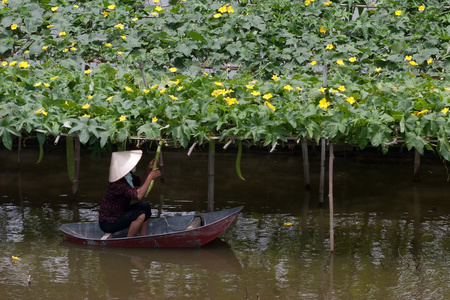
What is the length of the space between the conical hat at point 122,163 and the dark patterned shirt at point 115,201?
0.12 metres

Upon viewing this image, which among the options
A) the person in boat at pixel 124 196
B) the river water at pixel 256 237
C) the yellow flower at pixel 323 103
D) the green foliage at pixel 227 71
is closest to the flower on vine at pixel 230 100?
the green foliage at pixel 227 71

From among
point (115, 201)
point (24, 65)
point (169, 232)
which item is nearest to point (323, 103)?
point (169, 232)

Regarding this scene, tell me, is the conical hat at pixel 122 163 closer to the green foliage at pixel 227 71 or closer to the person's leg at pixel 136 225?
the green foliage at pixel 227 71

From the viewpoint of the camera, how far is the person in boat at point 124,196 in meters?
8.39

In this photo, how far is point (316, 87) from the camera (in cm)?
904

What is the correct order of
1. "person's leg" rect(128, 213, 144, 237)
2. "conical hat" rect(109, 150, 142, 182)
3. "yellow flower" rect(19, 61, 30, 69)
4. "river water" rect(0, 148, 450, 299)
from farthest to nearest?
"yellow flower" rect(19, 61, 30, 69) < "person's leg" rect(128, 213, 144, 237) < "conical hat" rect(109, 150, 142, 182) < "river water" rect(0, 148, 450, 299)

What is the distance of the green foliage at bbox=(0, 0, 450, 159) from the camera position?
27.5ft

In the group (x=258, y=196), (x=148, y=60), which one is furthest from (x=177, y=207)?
(x=148, y=60)

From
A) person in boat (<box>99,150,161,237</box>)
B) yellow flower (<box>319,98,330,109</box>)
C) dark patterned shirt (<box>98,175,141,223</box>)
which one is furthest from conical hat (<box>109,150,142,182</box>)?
yellow flower (<box>319,98,330,109</box>)

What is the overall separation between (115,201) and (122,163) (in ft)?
1.60

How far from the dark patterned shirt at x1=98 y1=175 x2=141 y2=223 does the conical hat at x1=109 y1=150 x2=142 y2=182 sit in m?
0.12

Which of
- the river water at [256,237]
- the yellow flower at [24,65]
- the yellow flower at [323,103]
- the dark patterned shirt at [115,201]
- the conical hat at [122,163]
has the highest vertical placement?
the yellow flower at [24,65]

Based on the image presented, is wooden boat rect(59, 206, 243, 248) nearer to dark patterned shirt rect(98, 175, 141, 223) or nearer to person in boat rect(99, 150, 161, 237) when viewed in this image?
person in boat rect(99, 150, 161, 237)

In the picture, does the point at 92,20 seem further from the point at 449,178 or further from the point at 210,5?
the point at 449,178
